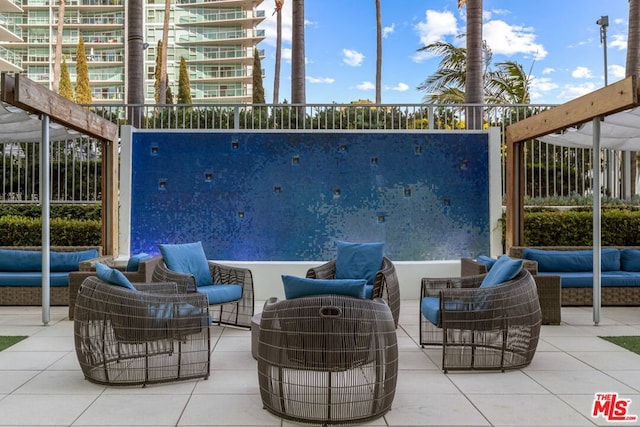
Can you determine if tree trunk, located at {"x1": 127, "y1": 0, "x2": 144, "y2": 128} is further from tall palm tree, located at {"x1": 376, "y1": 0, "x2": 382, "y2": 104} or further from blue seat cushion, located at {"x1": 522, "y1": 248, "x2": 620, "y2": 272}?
tall palm tree, located at {"x1": 376, "y1": 0, "x2": 382, "y2": 104}

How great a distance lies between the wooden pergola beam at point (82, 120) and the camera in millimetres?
5133

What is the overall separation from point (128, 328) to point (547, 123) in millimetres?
5230

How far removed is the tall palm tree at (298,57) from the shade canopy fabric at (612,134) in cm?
547

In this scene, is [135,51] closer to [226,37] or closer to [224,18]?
[226,37]

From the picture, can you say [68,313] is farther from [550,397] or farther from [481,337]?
[550,397]

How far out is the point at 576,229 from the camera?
27.7 feet

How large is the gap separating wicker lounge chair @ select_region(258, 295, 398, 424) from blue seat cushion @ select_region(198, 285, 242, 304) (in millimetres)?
2165

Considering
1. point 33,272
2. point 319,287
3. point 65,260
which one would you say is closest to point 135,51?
point 65,260

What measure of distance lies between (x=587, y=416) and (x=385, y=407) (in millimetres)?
1176

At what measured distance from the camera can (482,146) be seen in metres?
8.78

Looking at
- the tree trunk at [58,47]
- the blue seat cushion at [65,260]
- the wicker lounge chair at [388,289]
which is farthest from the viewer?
the tree trunk at [58,47]

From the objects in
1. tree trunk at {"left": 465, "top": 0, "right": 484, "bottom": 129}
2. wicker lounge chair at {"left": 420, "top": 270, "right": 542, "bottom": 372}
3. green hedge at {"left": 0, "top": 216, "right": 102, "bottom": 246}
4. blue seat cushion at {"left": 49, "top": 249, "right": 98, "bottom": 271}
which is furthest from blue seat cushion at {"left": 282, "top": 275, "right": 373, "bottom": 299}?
tree trunk at {"left": 465, "top": 0, "right": 484, "bottom": 129}

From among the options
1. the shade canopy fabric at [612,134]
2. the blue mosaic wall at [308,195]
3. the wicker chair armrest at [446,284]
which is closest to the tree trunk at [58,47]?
the blue mosaic wall at [308,195]

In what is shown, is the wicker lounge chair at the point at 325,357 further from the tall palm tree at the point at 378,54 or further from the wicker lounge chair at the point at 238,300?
the tall palm tree at the point at 378,54
